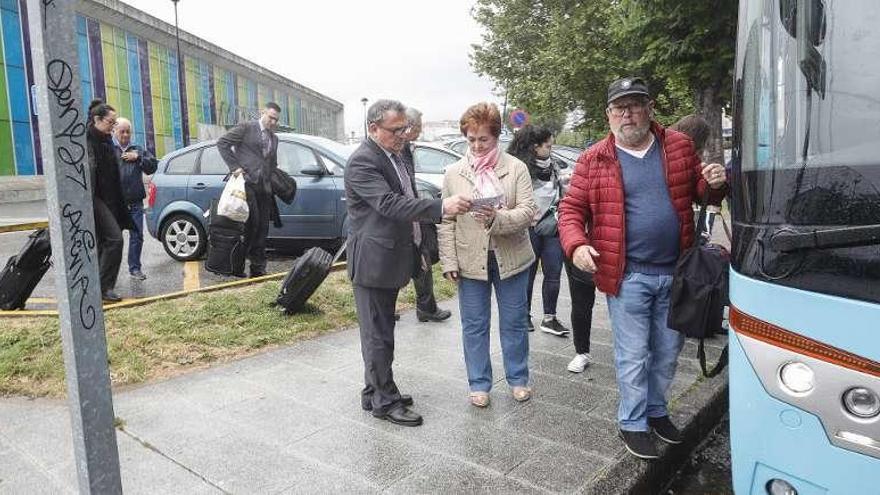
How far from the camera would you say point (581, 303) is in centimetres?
444

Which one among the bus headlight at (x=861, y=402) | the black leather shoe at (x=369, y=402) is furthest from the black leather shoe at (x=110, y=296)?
the bus headlight at (x=861, y=402)

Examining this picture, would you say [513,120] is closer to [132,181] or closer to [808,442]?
[132,181]

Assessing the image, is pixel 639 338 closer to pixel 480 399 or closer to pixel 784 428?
pixel 480 399

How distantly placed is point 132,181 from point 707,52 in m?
7.57

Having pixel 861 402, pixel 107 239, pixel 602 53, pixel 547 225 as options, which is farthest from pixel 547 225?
pixel 602 53

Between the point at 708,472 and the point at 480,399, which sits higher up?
the point at 480,399

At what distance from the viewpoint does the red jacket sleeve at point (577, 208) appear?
323 centimetres

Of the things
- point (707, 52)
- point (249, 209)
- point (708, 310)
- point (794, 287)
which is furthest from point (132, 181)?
point (707, 52)

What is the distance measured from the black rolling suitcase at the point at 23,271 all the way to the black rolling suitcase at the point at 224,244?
1584 millimetres

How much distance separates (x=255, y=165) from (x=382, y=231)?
12.8 feet

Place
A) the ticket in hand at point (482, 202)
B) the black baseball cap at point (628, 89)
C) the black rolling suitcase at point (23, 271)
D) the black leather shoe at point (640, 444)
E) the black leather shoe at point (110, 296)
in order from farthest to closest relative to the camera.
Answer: the black leather shoe at point (110, 296), the black rolling suitcase at point (23, 271), the ticket in hand at point (482, 202), the black leather shoe at point (640, 444), the black baseball cap at point (628, 89)

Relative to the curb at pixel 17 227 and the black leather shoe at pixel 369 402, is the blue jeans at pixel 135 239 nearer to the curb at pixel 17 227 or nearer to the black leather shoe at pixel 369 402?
the black leather shoe at pixel 369 402

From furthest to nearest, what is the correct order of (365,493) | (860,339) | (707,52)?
(707,52) < (365,493) < (860,339)

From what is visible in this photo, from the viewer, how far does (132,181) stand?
6.87 metres
